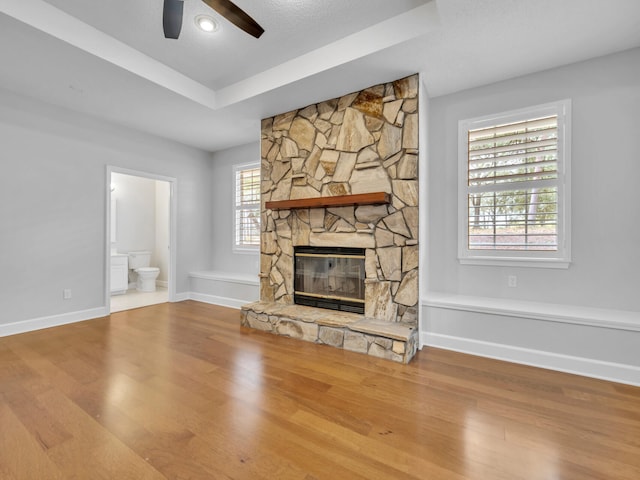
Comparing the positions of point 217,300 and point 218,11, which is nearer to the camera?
point 218,11

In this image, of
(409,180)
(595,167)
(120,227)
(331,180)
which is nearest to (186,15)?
(331,180)

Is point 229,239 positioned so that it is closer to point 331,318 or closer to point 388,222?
point 331,318

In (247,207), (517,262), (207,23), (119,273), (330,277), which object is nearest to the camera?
(207,23)

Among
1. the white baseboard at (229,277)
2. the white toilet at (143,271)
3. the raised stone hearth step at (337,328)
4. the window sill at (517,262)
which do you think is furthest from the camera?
the white toilet at (143,271)

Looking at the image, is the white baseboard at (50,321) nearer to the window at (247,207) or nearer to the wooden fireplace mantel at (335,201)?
the window at (247,207)

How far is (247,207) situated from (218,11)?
11.7 feet

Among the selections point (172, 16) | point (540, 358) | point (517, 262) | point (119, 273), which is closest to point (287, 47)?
point (172, 16)

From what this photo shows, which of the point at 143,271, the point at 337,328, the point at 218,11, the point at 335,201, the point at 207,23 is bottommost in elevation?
the point at 337,328

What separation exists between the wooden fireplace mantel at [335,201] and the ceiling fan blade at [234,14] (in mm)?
1653

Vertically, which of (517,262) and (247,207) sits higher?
(247,207)

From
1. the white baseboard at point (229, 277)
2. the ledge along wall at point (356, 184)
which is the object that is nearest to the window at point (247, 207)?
the white baseboard at point (229, 277)

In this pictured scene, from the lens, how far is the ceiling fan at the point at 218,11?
73.8 inches

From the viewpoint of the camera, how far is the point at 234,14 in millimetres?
1959

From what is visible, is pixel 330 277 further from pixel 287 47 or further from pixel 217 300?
pixel 287 47
